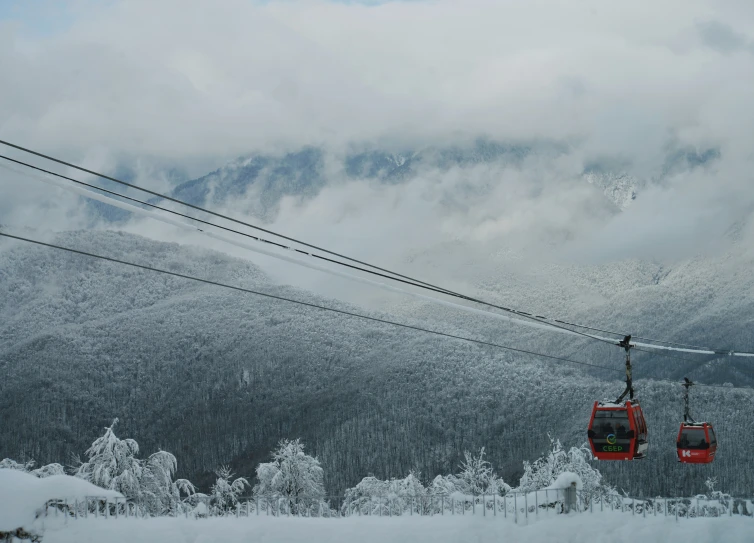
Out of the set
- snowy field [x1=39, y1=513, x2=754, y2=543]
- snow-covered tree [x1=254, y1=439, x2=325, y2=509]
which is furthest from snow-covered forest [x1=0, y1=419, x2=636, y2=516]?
snowy field [x1=39, y1=513, x2=754, y2=543]

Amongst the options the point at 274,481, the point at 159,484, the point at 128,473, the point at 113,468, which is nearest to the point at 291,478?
the point at 274,481

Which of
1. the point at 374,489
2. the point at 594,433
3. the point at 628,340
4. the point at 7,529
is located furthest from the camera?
the point at 374,489

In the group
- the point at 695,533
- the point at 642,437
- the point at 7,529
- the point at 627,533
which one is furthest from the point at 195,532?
the point at 642,437

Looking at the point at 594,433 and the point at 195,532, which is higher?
the point at 594,433

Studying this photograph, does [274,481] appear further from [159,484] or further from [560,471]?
[560,471]

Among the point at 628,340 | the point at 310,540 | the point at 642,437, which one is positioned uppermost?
the point at 628,340

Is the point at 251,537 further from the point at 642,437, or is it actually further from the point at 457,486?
the point at 457,486
